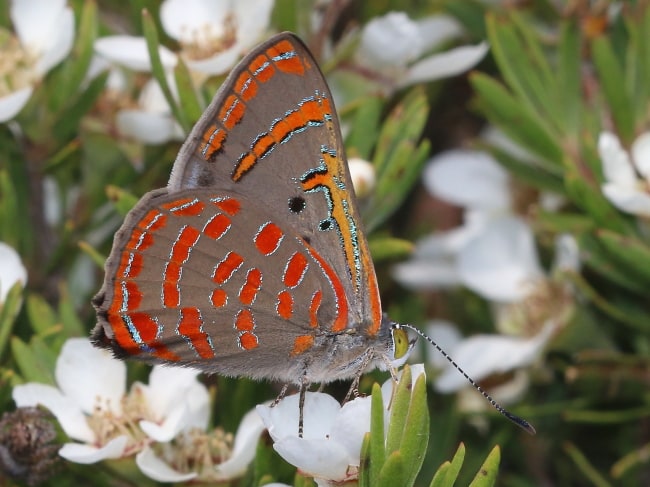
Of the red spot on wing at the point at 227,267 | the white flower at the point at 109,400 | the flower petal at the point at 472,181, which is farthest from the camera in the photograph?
the flower petal at the point at 472,181

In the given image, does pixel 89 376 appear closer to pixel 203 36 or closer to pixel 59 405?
pixel 59 405

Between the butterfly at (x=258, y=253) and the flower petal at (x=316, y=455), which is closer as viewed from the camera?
the flower petal at (x=316, y=455)

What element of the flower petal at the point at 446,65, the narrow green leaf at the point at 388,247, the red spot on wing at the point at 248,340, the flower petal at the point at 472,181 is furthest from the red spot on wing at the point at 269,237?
the flower petal at the point at 472,181

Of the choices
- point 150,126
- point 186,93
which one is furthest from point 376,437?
point 150,126

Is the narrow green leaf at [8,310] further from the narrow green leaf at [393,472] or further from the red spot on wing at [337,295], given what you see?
the narrow green leaf at [393,472]

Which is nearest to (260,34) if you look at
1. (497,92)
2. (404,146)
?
(404,146)

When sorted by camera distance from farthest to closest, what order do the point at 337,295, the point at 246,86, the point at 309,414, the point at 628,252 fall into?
the point at 628,252, the point at 337,295, the point at 246,86, the point at 309,414

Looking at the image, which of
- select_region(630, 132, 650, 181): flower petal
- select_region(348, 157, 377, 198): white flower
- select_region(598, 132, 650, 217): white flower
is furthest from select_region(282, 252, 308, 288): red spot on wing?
select_region(630, 132, 650, 181): flower petal

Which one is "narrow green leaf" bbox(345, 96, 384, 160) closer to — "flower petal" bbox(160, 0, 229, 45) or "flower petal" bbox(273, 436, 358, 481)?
"flower petal" bbox(160, 0, 229, 45)
